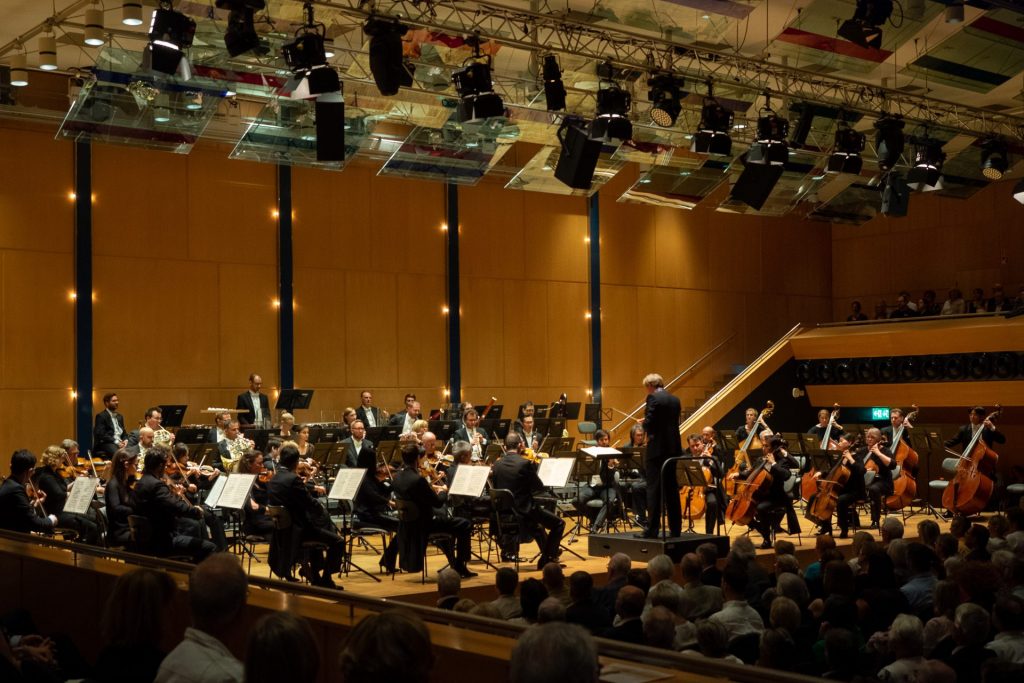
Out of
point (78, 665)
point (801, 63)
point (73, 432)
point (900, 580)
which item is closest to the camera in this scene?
point (78, 665)

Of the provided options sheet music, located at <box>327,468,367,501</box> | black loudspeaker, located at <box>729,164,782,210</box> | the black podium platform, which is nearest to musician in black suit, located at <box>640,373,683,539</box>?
the black podium platform

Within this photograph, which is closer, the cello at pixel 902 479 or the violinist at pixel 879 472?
the violinist at pixel 879 472

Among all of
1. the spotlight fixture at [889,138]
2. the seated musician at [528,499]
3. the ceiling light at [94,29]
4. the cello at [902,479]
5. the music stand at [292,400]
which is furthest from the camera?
the music stand at [292,400]

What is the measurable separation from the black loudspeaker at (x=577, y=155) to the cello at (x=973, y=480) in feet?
18.4

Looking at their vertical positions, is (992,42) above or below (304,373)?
above

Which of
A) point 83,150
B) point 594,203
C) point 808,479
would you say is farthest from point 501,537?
point 594,203

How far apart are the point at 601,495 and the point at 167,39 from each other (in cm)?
660

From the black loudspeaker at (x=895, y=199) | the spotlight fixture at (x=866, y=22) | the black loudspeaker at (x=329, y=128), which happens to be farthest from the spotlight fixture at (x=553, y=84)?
the black loudspeaker at (x=895, y=199)

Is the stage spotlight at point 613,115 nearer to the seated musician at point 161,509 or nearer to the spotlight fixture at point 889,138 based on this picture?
the spotlight fixture at point 889,138

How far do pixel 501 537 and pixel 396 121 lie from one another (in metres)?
4.39

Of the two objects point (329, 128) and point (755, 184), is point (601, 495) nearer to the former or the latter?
point (755, 184)

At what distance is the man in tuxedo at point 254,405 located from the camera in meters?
14.6

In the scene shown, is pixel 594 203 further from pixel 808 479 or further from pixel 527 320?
pixel 808 479

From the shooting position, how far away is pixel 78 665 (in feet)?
16.8
